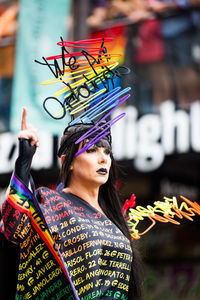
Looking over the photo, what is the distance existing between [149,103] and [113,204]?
6.05 m

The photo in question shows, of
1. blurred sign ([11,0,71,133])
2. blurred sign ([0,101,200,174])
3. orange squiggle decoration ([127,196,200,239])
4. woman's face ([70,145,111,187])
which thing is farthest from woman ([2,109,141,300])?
blurred sign ([0,101,200,174])

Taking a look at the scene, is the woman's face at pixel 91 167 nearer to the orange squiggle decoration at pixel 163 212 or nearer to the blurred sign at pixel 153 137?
the orange squiggle decoration at pixel 163 212

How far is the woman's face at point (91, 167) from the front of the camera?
327cm

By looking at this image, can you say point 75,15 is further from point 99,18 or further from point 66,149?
point 66,149

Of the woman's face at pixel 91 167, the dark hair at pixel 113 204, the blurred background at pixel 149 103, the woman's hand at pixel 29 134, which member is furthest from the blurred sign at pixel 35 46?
the woman's hand at pixel 29 134

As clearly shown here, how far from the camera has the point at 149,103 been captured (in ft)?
30.9

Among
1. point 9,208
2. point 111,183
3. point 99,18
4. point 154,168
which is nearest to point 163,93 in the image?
point 154,168

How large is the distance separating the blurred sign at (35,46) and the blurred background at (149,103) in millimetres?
14

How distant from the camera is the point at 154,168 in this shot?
361 inches

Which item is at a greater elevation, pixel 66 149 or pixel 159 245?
pixel 66 149

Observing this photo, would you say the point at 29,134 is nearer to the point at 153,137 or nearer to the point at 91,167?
the point at 91,167

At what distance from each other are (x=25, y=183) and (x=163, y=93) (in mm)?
6605

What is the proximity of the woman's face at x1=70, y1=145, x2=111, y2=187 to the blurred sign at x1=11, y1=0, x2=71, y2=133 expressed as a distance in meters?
4.90

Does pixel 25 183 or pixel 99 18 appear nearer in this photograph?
pixel 25 183
